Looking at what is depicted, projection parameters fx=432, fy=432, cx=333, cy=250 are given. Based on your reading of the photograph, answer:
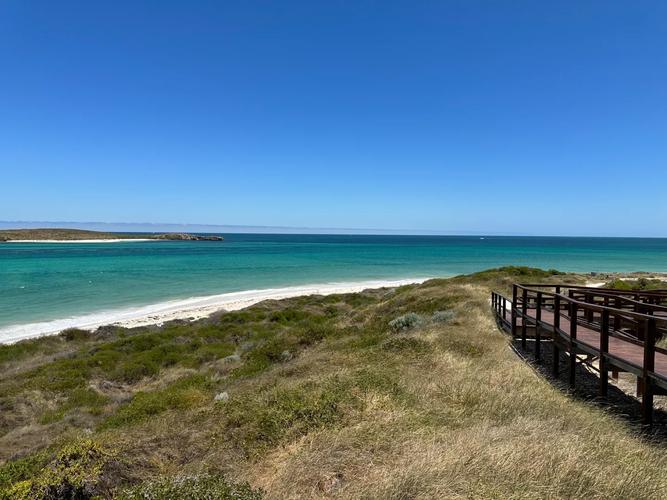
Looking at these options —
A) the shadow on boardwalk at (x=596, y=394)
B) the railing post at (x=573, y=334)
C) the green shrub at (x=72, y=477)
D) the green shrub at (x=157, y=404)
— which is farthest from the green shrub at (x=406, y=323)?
the green shrub at (x=72, y=477)

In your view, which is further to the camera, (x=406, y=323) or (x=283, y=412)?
(x=406, y=323)

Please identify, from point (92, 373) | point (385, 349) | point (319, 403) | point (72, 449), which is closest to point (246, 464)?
point (319, 403)

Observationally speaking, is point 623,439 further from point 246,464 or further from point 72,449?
point 72,449

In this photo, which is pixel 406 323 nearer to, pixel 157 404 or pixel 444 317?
pixel 444 317

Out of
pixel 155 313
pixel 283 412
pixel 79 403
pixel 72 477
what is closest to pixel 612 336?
Result: pixel 283 412

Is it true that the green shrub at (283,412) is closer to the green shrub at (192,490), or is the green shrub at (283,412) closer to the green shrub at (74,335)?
the green shrub at (192,490)

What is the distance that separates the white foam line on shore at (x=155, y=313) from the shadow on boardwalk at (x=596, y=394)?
1961 cm

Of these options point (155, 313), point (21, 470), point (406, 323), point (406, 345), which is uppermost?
point (406, 345)

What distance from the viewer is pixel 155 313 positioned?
89.3 feet

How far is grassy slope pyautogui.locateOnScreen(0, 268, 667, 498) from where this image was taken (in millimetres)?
4191

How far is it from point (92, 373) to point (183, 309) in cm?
1520

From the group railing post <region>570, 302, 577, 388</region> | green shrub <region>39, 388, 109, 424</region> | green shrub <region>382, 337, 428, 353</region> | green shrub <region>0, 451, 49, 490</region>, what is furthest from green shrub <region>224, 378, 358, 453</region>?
green shrub <region>39, 388, 109, 424</region>

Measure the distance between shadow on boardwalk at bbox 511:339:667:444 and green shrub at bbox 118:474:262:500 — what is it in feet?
18.1

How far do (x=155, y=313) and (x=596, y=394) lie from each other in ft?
82.2
